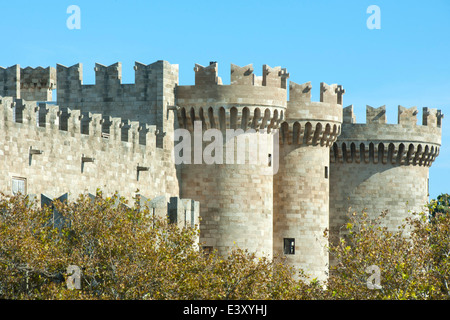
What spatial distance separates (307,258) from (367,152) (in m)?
9.68

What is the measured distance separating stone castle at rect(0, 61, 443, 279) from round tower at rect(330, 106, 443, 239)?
12 cm

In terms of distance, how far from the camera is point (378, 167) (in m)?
58.7

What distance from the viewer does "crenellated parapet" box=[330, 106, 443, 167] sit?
58094 mm

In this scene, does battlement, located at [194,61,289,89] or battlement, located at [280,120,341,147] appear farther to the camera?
battlement, located at [280,120,341,147]

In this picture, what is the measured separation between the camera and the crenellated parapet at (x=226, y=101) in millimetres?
46906

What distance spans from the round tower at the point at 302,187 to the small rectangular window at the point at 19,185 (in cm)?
1522

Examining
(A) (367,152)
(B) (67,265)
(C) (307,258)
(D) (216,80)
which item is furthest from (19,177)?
(A) (367,152)

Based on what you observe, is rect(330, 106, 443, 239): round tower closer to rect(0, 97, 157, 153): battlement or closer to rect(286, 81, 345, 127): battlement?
rect(286, 81, 345, 127): battlement

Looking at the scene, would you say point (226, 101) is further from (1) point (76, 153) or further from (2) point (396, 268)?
(2) point (396, 268)

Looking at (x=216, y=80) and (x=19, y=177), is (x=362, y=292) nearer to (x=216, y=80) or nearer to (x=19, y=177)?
(x=19, y=177)

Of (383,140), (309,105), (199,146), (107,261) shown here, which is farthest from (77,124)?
(383,140)

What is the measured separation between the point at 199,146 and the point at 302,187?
647cm
